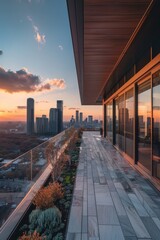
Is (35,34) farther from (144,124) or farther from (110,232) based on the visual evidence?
(110,232)

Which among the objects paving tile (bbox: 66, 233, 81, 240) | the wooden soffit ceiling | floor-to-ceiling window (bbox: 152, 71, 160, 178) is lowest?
paving tile (bbox: 66, 233, 81, 240)

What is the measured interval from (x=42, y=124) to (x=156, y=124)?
75.2 ft

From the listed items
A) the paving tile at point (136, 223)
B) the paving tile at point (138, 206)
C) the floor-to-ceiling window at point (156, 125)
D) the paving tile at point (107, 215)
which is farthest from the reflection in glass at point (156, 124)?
the paving tile at point (107, 215)

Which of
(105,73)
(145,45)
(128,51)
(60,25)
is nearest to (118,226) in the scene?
(145,45)

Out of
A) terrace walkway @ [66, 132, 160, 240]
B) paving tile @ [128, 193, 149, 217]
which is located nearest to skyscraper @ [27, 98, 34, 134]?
terrace walkway @ [66, 132, 160, 240]

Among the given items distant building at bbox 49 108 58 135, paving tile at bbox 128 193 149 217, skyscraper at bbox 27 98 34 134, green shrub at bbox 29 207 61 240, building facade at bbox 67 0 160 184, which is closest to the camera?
green shrub at bbox 29 207 61 240

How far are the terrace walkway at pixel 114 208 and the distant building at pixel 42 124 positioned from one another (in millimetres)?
20349

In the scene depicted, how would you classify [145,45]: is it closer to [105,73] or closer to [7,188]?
[105,73]

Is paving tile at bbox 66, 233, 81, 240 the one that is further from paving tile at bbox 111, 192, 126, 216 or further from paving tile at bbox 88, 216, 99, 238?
paving tile at bbox 111, 192, 126, 216

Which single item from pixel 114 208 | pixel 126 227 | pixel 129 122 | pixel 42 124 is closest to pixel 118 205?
pixel 114 208

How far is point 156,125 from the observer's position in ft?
10.6

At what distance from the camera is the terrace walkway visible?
190 cm

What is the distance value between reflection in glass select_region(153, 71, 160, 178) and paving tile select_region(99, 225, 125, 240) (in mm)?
1680

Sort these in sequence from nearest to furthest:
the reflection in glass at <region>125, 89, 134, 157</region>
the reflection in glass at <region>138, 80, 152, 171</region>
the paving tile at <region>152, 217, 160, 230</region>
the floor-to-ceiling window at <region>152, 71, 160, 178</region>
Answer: the paving tile at <region>152, 217, 160, 230</region>
the floor-to-ceiling window at <region>152, 71, 160, 178</region>
the reflection in glass at <region>138, 80, 152, 171</region>
the reflection in glass at <region>125, 89, 134, 157</region>
